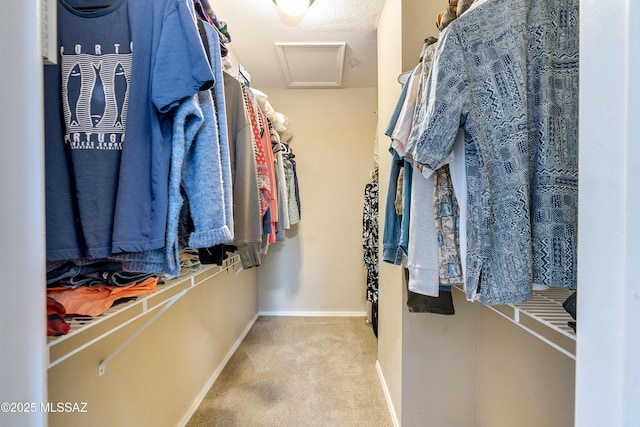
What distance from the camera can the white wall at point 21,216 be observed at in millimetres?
378

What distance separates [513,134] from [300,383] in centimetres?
175

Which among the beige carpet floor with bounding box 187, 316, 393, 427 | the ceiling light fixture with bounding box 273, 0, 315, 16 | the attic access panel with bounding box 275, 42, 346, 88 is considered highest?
the attic access panel with bounding box 275, 42, 346, 88

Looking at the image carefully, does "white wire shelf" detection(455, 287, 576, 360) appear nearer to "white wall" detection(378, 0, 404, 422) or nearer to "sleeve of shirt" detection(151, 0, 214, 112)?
"white wall" detection(378, 0, 404, 422)

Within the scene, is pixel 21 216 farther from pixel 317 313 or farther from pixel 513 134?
pixel 317 313

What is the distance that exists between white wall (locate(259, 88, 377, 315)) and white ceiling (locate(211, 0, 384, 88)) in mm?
299

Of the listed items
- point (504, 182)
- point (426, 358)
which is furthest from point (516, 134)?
point (426, 358)

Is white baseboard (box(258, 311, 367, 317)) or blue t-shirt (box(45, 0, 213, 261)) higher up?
blue t-shirt (box(45, 0, 213, 261))

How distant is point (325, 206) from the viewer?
2809 mm

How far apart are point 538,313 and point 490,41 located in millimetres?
647

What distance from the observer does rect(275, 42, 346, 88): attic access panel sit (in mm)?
2076

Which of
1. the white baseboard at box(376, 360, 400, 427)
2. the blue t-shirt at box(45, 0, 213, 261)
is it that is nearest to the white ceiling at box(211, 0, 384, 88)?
the blue t-shirt at box(45, 0, 213, 261)

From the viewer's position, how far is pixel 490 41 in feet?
2.17

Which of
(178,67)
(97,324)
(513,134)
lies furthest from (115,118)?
(513,134)

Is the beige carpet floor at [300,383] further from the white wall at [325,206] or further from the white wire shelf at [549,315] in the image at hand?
the white wire shelf at [549,315]
